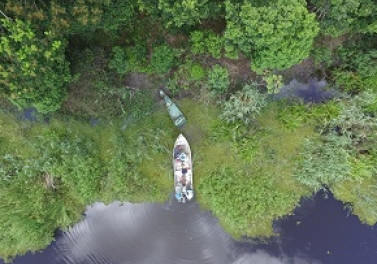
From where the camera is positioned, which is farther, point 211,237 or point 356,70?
point 211,237

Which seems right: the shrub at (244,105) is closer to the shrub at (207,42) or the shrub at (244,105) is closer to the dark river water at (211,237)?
the shrub at (207,42)

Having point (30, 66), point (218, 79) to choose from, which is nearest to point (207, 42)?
point (218, 79)

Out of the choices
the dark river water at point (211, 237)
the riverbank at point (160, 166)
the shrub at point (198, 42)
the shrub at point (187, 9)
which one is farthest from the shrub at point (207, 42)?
the dark river water at point (211, 237)

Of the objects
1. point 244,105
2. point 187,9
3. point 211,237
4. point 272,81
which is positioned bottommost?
point 211,237

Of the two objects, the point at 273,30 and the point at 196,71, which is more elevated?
the point at 273,30

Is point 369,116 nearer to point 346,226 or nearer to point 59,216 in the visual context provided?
point 346,226

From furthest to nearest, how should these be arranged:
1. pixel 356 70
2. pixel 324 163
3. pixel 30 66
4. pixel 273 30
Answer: pixel 356 70
pixel 324 163
pixel 273 30
pixel 30 66

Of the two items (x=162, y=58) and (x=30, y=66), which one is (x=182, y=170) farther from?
(x=30, y=66)
